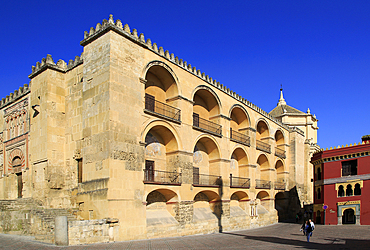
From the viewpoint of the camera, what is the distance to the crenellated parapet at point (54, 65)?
60.3 feet

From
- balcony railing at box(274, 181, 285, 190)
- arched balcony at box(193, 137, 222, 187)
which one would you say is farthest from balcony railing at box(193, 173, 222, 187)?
balcony railing at box(274, 181, 285, 190)

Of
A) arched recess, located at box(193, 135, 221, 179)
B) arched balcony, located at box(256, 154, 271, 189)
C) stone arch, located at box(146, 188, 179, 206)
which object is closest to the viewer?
stone arch, located at box(146, 188, 179, 206)

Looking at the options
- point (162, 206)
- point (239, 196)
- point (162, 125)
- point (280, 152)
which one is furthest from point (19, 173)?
point (280, 152)

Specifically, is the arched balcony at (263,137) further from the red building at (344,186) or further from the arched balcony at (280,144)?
the red building at (344,186)

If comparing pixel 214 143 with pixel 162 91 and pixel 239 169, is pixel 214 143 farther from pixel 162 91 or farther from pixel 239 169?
pixel 162 91

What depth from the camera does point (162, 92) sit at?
2038 centimetres

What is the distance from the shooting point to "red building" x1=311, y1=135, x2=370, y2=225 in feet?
79.3

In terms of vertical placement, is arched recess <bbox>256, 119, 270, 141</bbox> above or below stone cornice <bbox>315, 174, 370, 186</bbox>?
above

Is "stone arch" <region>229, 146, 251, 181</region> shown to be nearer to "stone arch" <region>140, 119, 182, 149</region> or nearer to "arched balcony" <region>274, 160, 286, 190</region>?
"arched balcony" <region>274, 160, 286, 190</region>

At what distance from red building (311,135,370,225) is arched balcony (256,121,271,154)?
17.2ft

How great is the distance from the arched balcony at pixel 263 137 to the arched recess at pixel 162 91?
541 inches

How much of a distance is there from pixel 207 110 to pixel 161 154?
6961 mm

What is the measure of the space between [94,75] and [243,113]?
1548cm

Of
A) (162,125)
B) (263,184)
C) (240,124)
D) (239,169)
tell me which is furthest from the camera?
(263,184)
